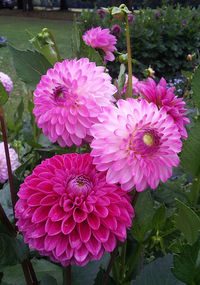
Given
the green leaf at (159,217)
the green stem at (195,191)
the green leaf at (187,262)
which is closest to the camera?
the green leaf at (187,262)

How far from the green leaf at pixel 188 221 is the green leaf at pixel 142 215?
2.2 inches

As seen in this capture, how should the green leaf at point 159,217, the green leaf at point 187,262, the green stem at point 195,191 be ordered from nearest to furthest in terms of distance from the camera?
the green leaf at point 187,262
the green leaf at point 159,217
the green stem at point 195,191

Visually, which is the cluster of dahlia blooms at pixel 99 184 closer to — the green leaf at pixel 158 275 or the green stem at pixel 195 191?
the green leaf at pixel 158 275

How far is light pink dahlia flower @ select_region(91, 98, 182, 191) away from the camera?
313mm

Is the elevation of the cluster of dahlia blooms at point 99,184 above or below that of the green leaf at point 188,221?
above

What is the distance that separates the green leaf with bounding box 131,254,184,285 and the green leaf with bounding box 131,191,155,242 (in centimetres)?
6

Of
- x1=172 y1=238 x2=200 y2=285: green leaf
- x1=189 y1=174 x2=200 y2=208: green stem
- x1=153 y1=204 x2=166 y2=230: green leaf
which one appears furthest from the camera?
x1=189 y1=174 x2=200 y2=208: green stem

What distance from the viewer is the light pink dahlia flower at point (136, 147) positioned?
0.31 meters

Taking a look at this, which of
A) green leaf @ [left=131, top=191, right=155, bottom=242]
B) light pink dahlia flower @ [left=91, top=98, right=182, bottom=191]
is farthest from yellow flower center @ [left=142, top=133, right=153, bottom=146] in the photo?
green leaf @ [left=131, top=191, right=155, bottom=242]

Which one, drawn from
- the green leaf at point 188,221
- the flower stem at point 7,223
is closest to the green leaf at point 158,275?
the green leaf at point 188,221

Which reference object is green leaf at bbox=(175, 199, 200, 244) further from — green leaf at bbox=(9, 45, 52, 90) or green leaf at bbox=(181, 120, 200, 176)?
green leaf at bbox=(9, 45, 52, 90)

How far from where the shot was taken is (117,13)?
43 centimetres

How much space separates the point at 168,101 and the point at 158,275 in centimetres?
19

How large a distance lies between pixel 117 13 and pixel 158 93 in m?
0.12
